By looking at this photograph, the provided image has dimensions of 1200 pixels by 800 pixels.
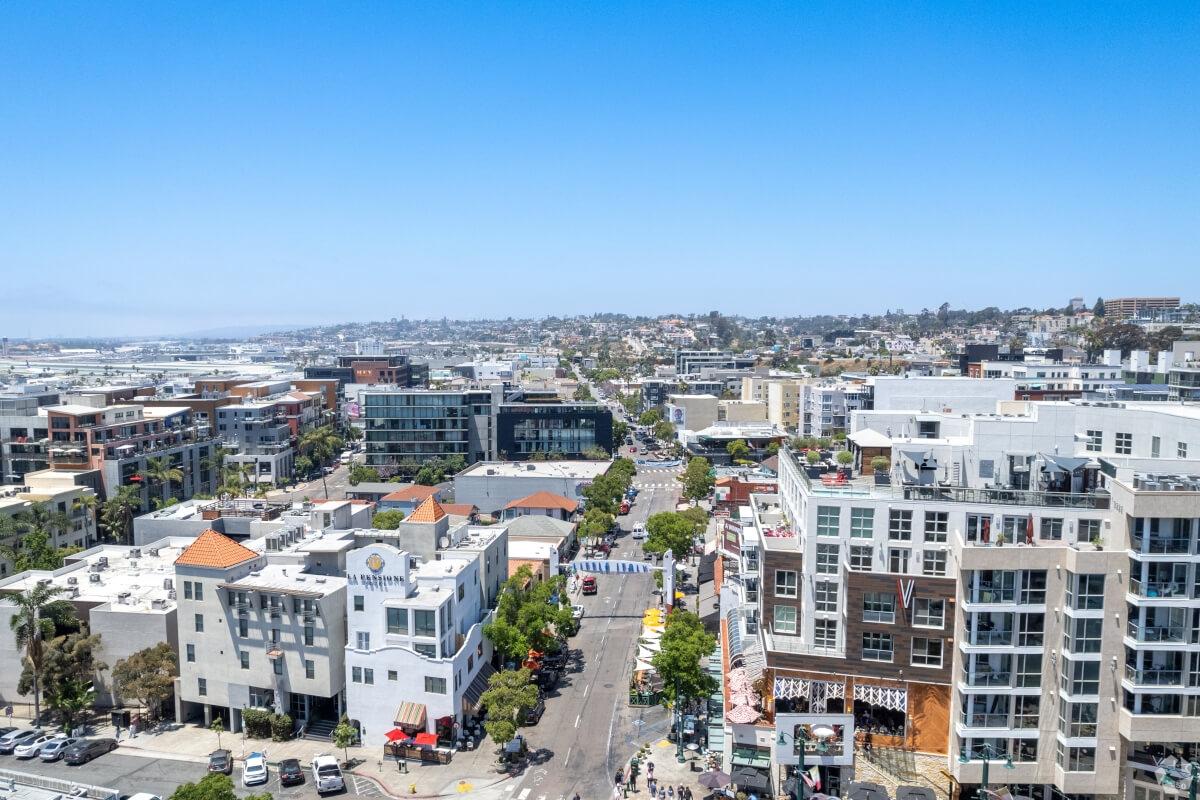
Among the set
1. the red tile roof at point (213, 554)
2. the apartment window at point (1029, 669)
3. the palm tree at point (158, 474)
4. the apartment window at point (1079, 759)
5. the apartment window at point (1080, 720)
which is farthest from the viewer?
the palm tree at point (158, 474)

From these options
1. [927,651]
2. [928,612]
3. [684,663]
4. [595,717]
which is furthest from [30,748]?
[928,612]

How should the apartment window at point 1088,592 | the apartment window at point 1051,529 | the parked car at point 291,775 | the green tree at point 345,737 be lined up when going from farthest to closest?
the green tree at point 345,737
the parked car at point 291,775
the apartment window at point 1051,529
the apartment window at point 1088,592

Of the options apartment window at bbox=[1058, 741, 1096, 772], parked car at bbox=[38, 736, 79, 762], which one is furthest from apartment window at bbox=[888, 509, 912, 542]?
parked car at bbox=[38, 736, 79, 762]

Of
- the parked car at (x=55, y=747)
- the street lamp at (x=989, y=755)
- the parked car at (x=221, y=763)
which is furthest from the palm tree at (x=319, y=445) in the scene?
the street lamp at (x=989, y=755)

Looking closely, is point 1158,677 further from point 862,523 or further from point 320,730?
point 320,730

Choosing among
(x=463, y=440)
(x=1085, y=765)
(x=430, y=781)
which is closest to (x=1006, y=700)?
(x=1085, y=765)

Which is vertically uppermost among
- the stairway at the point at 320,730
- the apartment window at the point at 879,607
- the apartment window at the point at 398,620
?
the apartment window at the point at 879,607

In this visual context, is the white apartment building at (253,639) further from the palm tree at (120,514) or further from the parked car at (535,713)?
the palm tree at (120,514)

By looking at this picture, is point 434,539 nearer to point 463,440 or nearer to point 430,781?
point 430,781
